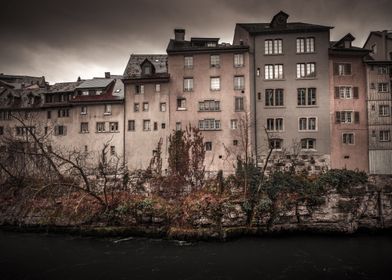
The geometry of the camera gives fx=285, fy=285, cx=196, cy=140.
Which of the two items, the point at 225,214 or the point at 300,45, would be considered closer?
the point at 225,214

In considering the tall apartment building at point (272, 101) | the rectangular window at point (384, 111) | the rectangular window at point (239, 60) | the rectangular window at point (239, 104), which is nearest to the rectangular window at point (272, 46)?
the tall apartment building at point (272, 101)

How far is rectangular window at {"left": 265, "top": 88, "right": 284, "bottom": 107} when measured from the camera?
3416cm

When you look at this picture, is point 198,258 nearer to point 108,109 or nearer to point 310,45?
point 108,109

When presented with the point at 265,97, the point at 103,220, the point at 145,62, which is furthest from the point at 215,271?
the point at 145,62

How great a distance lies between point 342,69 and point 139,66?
83.0ft

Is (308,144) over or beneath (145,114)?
beneath

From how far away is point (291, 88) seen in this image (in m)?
34.0

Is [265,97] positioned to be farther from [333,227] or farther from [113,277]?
[113,277]

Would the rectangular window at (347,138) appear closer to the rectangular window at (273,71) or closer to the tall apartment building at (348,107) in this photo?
the tall apartment building at (348,107)

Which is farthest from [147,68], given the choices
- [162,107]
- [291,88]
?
[291,88]

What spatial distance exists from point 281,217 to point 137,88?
74.2 ft

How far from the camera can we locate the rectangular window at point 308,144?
110 ft

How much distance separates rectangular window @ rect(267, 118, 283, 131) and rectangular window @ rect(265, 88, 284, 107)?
1.86 meters

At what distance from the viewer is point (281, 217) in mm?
26531
